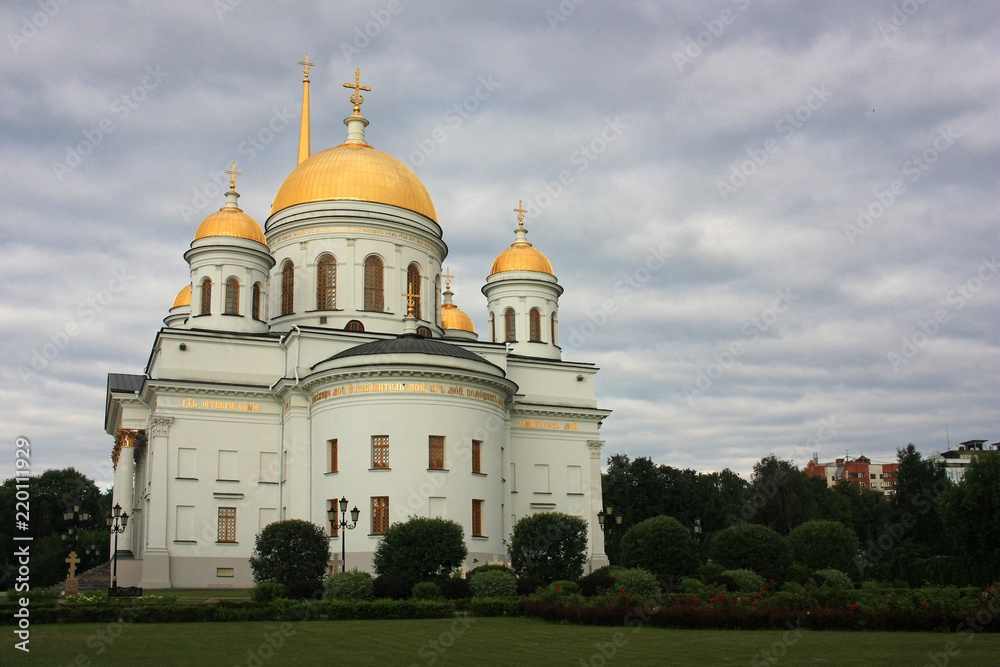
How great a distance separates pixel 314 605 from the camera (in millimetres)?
22109

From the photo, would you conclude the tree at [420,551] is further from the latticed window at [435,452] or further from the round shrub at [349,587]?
the latticed window at [435,452]

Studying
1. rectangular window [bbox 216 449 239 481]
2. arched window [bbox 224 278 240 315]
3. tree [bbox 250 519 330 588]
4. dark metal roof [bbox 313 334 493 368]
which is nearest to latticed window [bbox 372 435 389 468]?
dark metal roof [bbox 313 334 493 368]

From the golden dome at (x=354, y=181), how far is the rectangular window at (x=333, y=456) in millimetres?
11890

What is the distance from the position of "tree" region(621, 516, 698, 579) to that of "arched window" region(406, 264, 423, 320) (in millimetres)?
15681

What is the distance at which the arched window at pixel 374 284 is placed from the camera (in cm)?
4100

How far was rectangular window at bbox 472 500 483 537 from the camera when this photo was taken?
34.2 metres

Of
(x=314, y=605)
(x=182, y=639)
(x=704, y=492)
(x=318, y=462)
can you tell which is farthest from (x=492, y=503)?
(x=704, y=492)

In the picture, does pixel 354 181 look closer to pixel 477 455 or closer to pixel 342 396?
pixel 342 396

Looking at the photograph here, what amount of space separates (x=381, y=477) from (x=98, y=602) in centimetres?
1258

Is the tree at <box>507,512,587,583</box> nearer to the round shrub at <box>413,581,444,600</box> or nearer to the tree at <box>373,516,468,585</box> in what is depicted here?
the tree at <box>373,516,468,585</box>

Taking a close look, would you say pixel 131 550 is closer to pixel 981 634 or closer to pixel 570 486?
pixel 570 486

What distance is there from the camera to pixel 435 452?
3388 centimetres

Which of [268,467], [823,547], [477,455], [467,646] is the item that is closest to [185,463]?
[268,467]

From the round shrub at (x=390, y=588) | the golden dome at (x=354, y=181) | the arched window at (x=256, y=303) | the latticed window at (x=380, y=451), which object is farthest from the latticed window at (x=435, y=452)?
the golden dome at (x=354, y=181)
